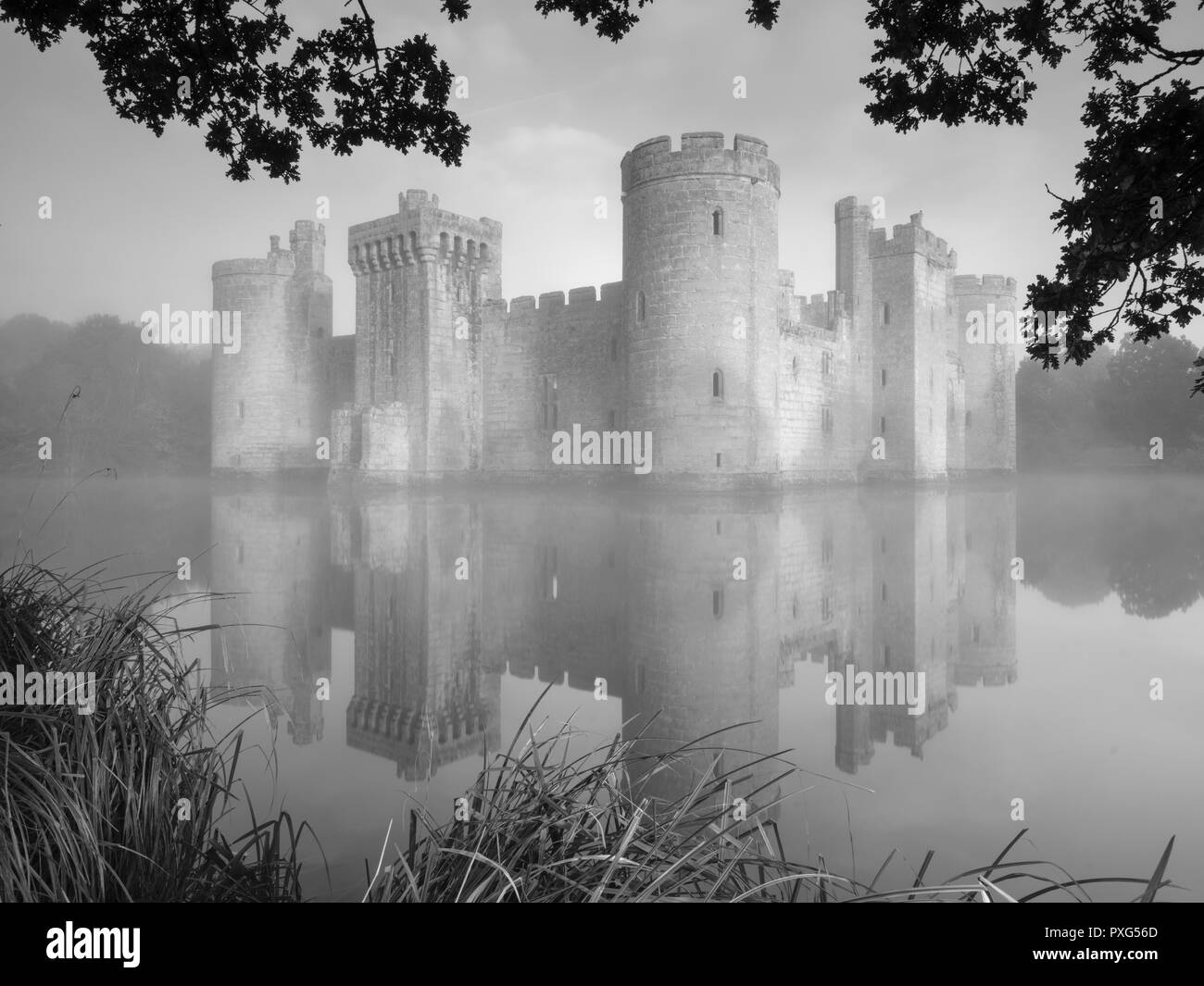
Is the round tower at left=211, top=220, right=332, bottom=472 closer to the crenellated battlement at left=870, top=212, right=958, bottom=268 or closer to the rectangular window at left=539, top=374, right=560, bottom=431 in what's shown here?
the rectangular window at left=539, top=374, right=560, bottom=431

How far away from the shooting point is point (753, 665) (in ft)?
16.3

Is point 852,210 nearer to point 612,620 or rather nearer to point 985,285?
point 985,285

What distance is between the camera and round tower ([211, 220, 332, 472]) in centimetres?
2688

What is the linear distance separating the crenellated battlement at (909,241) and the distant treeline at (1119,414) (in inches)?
400

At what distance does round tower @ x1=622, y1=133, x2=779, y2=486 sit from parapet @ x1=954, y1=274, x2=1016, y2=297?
15.5 meters

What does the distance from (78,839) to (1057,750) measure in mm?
3541

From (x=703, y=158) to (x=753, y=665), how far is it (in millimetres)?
15404

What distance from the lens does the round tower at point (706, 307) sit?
18.0 meters

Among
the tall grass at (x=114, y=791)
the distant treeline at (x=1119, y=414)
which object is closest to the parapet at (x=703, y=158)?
the tall grass at (x=114, y=791)

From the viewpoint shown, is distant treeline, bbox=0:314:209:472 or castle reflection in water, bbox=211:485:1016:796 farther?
distant treeline, bbox=0:314:209:472

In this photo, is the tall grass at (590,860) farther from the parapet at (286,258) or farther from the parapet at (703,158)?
the parapet at (286,258)

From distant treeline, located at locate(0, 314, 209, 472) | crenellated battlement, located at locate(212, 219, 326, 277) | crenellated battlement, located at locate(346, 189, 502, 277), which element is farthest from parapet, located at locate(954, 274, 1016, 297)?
distant treeline, located at locate(0, 314, 209, 472)
